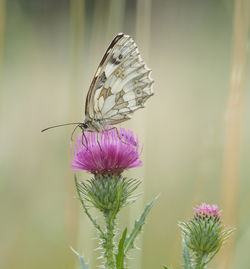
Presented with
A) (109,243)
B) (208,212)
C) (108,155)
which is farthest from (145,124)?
(109,243)

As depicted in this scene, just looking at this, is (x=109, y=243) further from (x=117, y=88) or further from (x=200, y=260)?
(x=117, y=88)

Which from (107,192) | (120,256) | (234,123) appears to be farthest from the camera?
(234,123)

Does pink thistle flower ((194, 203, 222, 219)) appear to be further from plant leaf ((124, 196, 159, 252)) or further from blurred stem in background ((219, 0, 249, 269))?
blurred stem in background ((219, 0, 249, 269))

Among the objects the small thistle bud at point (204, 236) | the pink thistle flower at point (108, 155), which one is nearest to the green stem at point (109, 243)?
the pink thistle flower at point (108, 155)

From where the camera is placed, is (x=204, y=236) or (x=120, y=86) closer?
(x=204, y=236)

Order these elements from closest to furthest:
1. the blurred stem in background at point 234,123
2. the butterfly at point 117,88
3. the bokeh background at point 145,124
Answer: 1. the butterfly at point 117,88
2. the blurred stem in background at point 234,123
3. the bokeh background at point 145,124

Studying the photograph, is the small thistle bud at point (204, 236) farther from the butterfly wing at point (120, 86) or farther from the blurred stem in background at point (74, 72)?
the blurred stem in background at point (74, 72)

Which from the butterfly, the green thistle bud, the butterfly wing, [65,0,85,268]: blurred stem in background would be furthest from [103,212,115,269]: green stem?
[65,0,85,268]: blurred stem in background
